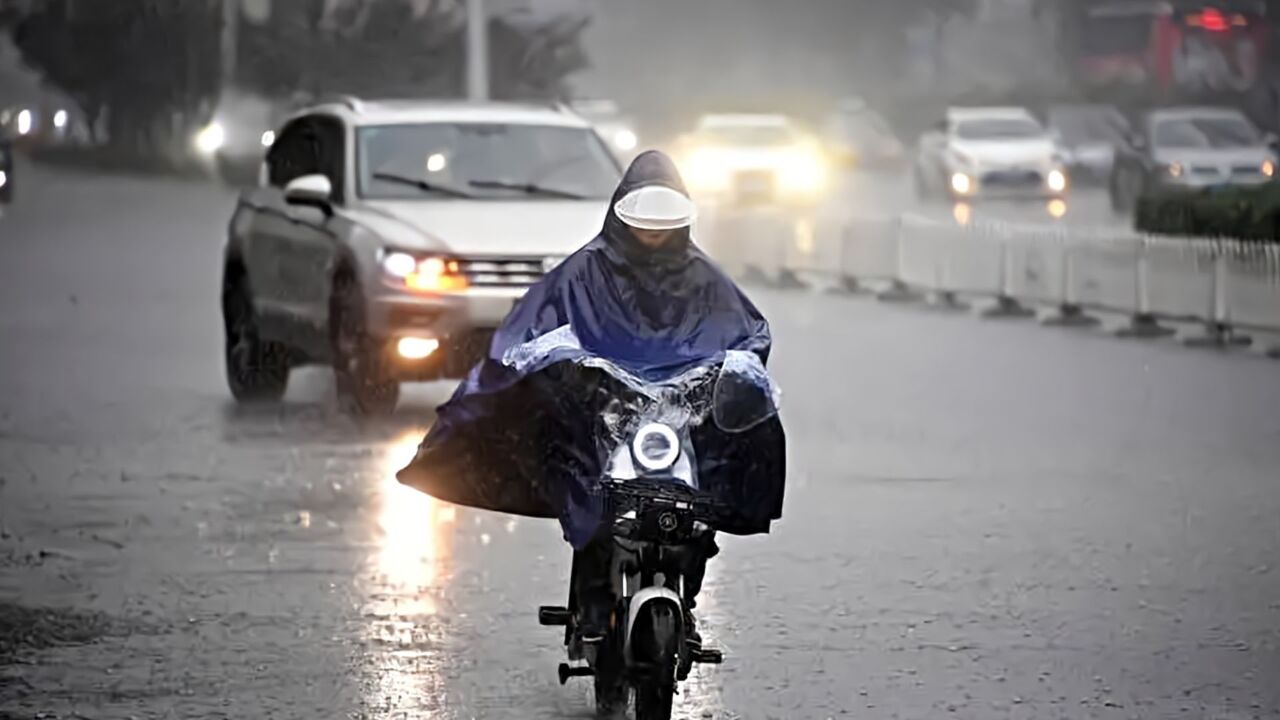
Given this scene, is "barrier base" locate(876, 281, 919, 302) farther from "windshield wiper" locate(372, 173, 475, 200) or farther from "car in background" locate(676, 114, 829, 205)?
"car in background" locate(676, 114, 829, 205)

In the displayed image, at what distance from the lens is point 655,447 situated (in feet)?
23.5

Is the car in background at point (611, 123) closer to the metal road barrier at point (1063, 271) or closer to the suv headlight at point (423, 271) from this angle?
the metal road barrier at point (1063, 271)

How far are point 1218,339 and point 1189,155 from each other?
20.7m

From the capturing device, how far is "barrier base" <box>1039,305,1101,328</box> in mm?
23491

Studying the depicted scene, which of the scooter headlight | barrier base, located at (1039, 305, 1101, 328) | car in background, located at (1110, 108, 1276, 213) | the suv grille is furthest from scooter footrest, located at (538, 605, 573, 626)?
car in background, located at (1110, 108, 1276, 213)

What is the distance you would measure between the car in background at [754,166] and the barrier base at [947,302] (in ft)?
59.9

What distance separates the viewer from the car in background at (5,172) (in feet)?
151

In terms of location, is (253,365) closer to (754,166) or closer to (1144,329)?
(1144,329)

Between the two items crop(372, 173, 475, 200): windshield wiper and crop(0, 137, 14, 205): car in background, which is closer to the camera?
crop(372, 173, 475, 200): windshield wiper

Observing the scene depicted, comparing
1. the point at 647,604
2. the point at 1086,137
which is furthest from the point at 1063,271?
the point at 1086,137

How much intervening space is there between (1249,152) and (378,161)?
87.6 feet

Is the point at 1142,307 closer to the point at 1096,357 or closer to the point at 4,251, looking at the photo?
the point at 1096,357

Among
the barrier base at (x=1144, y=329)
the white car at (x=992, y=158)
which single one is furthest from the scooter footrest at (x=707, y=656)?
the white car at (x=992, y=158)

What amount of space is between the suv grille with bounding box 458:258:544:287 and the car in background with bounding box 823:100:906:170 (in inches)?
1969
